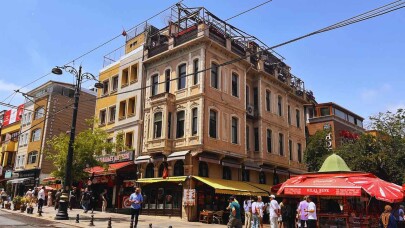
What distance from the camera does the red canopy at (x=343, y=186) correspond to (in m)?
13.4

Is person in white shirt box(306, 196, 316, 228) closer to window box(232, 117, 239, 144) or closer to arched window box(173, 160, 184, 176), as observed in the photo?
arched window box(173, 160, 184, 176)

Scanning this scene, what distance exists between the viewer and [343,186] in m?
14.0

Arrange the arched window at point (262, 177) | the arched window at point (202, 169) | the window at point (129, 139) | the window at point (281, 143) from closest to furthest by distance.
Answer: the arched window at point (202, 169) → the window at point (129, 139) → the arched window at point (262, 177) → the window at point (281, 143)

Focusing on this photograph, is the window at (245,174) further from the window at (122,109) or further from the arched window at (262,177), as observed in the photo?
the window at (122,109)

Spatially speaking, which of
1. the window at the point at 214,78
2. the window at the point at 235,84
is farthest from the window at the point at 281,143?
the window at the point at 214,78

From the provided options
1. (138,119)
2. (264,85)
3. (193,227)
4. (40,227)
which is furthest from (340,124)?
(40,227)

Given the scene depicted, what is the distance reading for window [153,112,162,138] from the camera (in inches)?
1024

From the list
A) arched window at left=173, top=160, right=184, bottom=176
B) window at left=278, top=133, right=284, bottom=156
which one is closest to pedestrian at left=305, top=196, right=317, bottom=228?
arched window at left=173, top=160, right=184, bottom=176

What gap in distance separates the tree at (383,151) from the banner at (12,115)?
133 ft

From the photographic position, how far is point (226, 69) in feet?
88.7

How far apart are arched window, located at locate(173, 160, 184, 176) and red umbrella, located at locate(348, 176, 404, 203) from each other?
1235 cm

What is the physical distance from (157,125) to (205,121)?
409 centimetres

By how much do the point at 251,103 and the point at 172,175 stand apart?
32.0 feet

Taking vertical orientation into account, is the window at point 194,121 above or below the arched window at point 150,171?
above
